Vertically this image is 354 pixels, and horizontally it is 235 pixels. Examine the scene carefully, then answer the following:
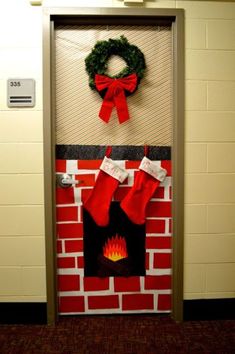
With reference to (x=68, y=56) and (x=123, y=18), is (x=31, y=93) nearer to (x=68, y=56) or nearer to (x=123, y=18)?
(x=68, y=56)

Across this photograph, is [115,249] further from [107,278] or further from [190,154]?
[190,154]

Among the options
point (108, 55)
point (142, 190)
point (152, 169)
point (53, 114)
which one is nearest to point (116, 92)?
point (108, 55)

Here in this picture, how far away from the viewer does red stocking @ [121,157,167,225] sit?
6.19 ft

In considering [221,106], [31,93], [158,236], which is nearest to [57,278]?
[158,236]

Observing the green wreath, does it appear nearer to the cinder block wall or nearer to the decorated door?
the decorated door

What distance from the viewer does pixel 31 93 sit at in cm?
179

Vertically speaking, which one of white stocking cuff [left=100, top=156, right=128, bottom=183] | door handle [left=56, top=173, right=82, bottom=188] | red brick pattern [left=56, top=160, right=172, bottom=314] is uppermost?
white stocking cuff [left=100, top=156, right=128, bottom=183]

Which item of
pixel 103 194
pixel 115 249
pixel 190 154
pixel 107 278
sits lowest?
pixel 107 278

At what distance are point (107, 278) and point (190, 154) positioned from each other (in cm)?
106

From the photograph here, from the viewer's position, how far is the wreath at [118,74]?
181cm

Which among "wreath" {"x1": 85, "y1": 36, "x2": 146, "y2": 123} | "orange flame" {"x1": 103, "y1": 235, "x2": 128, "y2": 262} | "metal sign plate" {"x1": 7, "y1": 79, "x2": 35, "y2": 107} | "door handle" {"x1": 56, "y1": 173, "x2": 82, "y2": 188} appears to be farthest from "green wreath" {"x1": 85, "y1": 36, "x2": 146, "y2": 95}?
"orange flame" {"x1": 103, "y1": 235, "x2": 128, "y2": 262}

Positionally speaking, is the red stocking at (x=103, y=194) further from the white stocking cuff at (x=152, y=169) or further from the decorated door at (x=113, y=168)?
the white stocking cuff at (x=152, y=169)

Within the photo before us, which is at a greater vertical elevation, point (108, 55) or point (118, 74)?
point (108, 55)

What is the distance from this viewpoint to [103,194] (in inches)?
74.9
